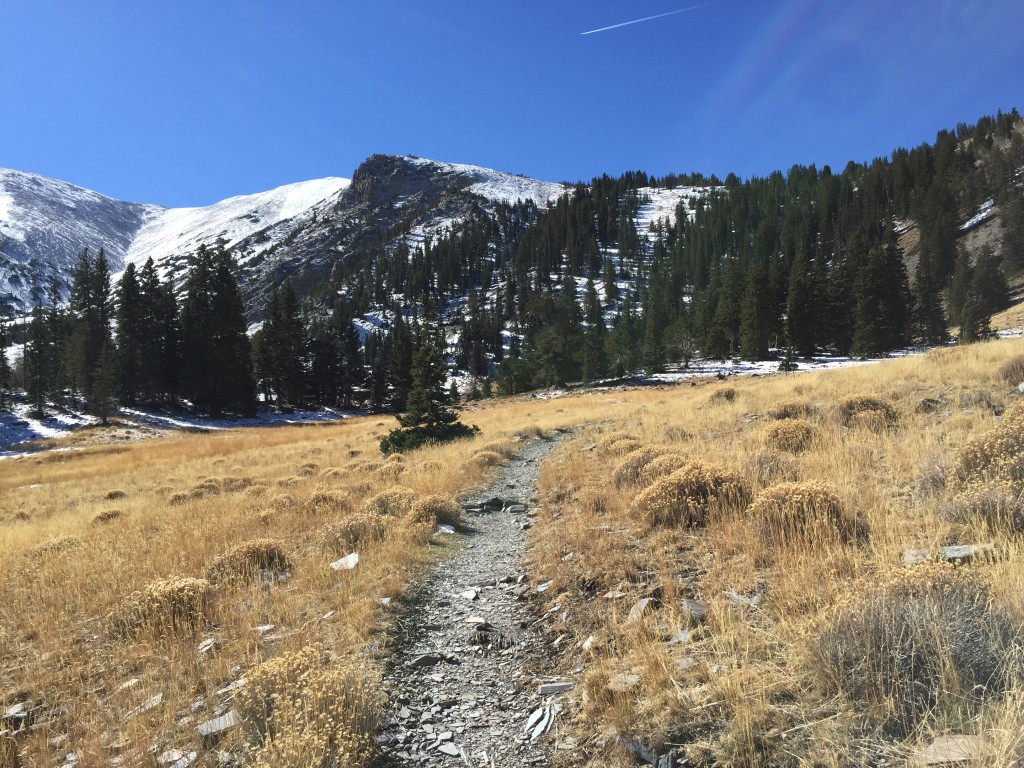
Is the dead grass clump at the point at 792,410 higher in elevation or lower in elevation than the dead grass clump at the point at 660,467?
higher

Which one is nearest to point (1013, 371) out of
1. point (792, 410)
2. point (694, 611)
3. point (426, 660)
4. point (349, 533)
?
point (792, 410)

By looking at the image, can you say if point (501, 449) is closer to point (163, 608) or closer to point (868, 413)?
point (868, 413)

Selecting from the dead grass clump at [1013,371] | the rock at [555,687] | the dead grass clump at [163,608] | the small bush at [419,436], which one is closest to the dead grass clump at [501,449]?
the small bush at [419,436]

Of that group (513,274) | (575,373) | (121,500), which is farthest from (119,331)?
(513,274)

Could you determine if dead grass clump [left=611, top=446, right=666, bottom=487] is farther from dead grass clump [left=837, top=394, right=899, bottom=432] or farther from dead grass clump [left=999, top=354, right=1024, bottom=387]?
dead grass clump [left=999, top=354, right=1024, bottom=387]

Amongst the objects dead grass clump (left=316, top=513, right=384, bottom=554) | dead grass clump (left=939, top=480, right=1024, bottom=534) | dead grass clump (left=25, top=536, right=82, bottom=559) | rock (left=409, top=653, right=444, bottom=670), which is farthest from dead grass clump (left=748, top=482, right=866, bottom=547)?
dead grass clump (left=25, top=536, right=82, bottom=559)

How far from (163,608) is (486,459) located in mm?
11388

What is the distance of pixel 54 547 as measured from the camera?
9.56 m

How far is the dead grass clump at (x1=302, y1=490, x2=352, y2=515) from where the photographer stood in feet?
35.2

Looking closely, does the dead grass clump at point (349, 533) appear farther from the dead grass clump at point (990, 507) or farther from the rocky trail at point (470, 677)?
→ the dead grass clump at point (990, 507)

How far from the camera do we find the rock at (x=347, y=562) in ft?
23.6

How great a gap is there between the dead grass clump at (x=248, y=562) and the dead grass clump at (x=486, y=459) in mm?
8547

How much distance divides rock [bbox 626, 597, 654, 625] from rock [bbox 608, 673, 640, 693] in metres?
0.80

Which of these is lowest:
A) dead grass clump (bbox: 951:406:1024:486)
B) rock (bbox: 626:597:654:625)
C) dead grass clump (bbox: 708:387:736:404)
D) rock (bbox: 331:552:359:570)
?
rock (bbox: 331:552:359:570)
